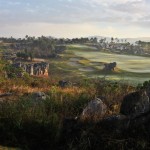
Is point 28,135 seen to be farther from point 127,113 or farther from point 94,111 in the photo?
point 127,113

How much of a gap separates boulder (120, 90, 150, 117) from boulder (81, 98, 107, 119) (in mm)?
708

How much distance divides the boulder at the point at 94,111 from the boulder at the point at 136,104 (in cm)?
71

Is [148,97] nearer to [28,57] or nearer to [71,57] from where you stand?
[28,57]

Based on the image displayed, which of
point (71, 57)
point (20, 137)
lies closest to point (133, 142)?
point (20, 137)

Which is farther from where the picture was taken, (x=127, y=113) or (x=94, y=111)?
(x=94, y=111)

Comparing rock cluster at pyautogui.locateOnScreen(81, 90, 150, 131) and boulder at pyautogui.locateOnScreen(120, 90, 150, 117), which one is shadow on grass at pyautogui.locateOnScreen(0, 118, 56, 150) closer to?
rock cluster at pyautogui.locateOnScreen(81, 90, 150, 131)

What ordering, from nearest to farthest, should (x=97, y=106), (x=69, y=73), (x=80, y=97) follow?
(x=97, y=106), (x=80, y=97), (x=69, y=73)

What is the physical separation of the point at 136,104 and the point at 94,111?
4.05ft

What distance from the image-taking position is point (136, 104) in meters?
9.74

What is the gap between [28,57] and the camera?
123 meters

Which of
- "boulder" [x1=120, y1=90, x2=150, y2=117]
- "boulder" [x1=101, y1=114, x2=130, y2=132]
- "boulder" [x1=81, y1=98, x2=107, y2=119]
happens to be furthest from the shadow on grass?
"boulder" [x1=120, y1=90, x2=150, y2=117]

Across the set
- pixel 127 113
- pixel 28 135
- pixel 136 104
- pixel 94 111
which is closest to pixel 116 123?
pixel 127 113

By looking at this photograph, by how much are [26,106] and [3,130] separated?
1275 millimetres

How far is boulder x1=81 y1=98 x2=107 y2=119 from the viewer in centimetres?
985
